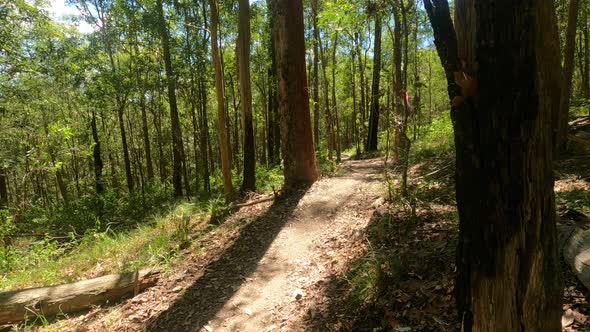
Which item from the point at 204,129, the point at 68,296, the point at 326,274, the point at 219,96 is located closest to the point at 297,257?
the point at 326,274

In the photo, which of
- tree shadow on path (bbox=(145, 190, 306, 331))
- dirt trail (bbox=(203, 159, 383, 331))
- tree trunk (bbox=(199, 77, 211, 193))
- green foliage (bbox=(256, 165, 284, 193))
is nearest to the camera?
dirt trail (bbox=(203, 159, 383, 331))

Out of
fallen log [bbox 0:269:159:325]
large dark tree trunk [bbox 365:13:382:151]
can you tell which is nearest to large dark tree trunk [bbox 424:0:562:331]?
fallen log [bbox 0:269:159:325]

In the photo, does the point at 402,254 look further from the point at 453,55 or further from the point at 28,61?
the point at 28,61

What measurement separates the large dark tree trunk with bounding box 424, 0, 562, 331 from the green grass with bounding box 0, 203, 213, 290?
17.4 ft

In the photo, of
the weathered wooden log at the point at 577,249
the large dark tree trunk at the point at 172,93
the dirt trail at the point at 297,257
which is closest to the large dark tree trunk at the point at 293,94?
the dirt trail at the point at 297,257

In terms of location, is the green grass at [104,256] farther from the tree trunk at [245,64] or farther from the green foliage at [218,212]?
the tree trunk at [245,64]

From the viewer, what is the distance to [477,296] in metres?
1.67

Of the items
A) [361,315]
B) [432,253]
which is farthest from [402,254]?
[361,315]

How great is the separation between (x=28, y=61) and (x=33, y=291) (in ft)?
24.2

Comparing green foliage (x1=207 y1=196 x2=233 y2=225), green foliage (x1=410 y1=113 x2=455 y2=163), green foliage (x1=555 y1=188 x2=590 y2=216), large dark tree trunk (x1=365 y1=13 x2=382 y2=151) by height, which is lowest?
green foliage (x1=207 y1=196 x2=233 y2=225)

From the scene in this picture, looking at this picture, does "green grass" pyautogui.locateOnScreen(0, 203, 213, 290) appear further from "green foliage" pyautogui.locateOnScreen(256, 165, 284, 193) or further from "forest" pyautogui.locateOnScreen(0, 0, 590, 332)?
"green foliage" pyautogui.locateOnScreen(256, 165, 284, 193)

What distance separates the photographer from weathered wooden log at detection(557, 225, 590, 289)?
2506 mm

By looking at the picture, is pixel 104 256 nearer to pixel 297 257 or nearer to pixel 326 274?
pixel 297 257

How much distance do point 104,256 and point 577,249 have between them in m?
7.95
